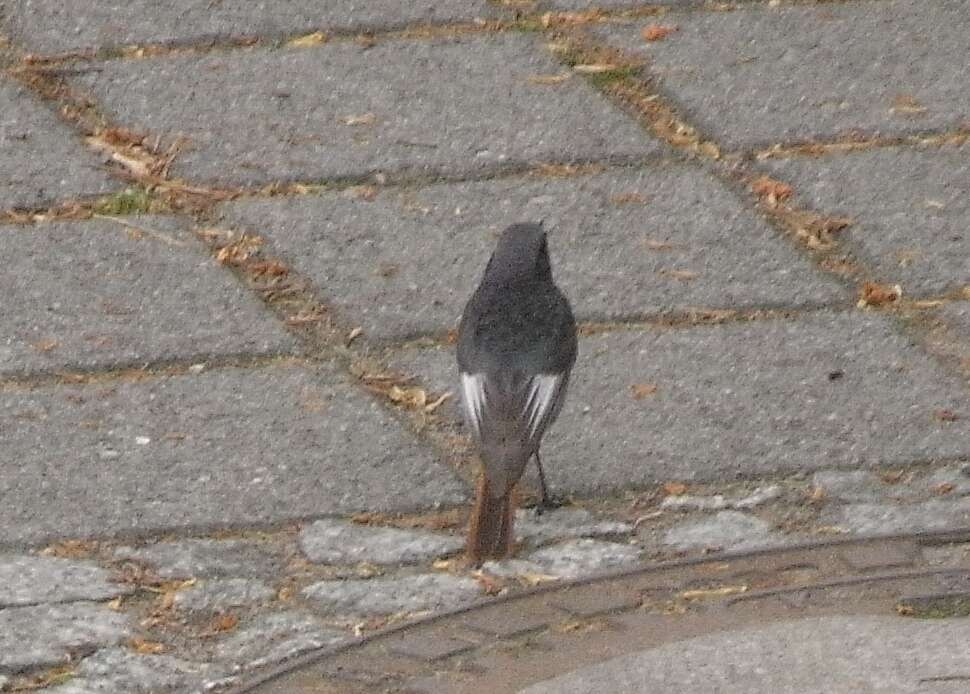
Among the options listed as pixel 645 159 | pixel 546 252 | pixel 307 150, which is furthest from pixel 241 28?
pixel 546 252

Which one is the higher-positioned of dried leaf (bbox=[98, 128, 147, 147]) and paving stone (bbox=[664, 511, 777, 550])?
dried leaf (bbox=[98, 128, 147, 147])

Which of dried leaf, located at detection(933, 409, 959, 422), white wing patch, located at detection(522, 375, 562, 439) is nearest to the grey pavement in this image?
dried leaf, located at detection(933, 409, 959, 422)

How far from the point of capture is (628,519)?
5039 mm

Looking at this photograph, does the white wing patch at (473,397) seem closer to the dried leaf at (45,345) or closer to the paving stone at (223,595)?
the paving stone at (223,595)

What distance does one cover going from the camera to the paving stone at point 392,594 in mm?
4664

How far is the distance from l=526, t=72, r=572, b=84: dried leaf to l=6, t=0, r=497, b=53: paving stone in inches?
19.5

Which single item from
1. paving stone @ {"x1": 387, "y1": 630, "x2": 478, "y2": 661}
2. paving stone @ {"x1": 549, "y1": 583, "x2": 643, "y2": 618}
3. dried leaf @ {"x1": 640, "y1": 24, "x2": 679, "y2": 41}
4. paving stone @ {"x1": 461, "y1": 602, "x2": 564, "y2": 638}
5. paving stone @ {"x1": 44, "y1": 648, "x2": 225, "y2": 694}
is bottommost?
paving stone @ {"x1": 44, "y1": 648, "x2": 225, "y2": 694}

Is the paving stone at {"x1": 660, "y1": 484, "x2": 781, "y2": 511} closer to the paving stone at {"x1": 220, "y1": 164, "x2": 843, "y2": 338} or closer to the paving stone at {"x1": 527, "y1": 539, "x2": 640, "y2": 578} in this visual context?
the paving stone at {"x1": 527, "y1": 539, "x2": 640, "y2": 578}

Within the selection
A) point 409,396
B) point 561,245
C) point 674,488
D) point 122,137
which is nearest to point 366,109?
point 122,137

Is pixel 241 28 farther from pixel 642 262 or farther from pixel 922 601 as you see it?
pixel 922 601

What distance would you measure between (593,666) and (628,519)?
72 centimetres

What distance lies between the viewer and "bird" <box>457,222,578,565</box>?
485cm

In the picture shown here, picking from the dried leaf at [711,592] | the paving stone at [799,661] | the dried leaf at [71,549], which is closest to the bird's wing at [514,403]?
the dried leaf at [711,592]

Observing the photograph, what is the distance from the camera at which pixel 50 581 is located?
4.69 m
